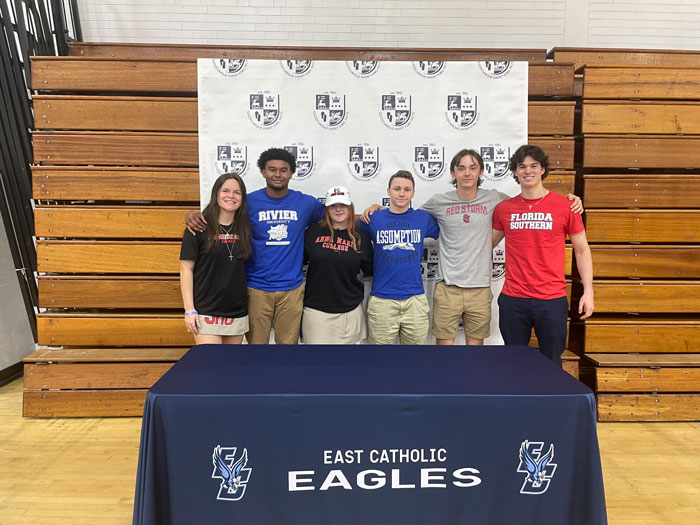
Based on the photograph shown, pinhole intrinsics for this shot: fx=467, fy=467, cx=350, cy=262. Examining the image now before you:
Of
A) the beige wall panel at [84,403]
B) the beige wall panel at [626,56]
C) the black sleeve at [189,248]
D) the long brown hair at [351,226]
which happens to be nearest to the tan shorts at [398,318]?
the long brown hair at [351,226]

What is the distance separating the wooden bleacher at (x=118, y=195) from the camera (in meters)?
3.52

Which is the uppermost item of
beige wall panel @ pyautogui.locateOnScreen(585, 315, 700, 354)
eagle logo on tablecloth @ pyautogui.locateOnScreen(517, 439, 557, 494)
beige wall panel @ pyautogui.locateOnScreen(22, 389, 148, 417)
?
eagle logo on tablecloth @ pyautogui.locateOnScreen(517, 439, 557, 494)

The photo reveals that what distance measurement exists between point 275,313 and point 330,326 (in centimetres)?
38

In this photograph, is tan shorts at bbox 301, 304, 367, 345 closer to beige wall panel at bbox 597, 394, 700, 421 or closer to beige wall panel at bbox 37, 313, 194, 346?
beige wall panel at bbox 37, 313, 194, 346

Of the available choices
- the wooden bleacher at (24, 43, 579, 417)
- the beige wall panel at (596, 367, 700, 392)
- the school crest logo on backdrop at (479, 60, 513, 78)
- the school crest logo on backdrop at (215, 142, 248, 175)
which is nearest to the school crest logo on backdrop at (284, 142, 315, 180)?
the school crest logo on backdrop at (215, 142, 248, 175)

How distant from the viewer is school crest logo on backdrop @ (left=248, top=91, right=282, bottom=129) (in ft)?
11.4

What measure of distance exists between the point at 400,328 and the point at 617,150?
2260 millimetres

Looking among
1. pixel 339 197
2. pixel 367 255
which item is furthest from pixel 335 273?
pixel 339 197

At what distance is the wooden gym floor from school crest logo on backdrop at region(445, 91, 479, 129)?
95.6 inches

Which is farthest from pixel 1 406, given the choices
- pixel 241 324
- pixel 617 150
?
pixel 617 150

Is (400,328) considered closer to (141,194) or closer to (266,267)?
(266,267)

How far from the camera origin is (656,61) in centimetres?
408

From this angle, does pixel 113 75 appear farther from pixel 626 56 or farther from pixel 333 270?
pixel 626 56

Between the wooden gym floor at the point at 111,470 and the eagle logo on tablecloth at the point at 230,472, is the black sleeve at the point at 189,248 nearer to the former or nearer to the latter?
the wooden gym floor at the point at 111,470
